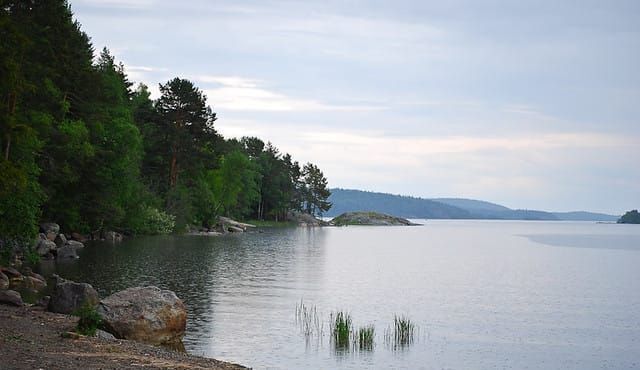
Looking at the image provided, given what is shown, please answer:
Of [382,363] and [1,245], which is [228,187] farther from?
[382,363]

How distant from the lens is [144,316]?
85.3ft

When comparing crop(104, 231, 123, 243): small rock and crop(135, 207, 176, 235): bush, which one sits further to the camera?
crop(135, 207, 176, 235): bush

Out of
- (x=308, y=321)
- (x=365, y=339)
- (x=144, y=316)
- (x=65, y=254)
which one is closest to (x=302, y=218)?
(x=65, y=254)

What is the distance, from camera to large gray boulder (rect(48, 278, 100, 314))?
28.3 metres

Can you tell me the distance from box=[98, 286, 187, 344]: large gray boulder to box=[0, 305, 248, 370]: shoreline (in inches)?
59.5

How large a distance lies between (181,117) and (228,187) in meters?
34.3

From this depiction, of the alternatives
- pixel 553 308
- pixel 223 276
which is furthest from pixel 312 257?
pixel 553 308

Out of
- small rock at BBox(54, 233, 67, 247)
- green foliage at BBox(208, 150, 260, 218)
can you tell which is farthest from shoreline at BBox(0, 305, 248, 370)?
green foliage at BBox(208, 150, 260, 218)

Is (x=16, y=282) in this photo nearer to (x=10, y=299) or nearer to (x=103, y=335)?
Result: (x=10, y=299)

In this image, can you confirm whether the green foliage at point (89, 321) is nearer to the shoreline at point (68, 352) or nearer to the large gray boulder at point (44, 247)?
the shoreline at point (68, 352)

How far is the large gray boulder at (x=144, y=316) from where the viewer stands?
25328 millimetres

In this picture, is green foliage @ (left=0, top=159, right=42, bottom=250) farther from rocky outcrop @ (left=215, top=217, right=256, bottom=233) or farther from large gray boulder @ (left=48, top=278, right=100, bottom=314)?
rocky outcrop @ (left=215, top=217, right=256, bottom=233)

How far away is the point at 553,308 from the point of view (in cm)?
3844

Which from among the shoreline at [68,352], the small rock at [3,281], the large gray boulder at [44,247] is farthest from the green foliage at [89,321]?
the large gray boulder at [44,247]
